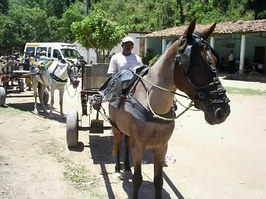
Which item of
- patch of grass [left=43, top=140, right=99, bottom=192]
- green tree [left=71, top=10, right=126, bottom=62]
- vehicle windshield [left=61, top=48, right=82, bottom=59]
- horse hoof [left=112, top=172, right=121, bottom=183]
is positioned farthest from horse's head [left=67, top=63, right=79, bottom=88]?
green tree [left=71, top=10, right=126, bottom=62]

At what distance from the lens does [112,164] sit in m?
6.21

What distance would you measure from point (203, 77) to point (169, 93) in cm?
60

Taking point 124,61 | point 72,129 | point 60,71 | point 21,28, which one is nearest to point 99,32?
point 60,71

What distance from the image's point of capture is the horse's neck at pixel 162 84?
3666 millimetres

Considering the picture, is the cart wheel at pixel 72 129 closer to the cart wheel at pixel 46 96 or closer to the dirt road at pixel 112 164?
the dirt road at pixel 112 164

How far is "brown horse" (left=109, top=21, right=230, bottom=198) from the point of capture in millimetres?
3207

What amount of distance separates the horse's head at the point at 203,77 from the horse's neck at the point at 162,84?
0.32 m

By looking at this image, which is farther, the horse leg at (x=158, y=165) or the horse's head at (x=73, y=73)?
the horse's head at (x=73, y=73)

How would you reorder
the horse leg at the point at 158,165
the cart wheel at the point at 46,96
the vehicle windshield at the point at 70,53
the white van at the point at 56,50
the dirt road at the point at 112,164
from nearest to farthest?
the horse leg at the point at 158,165 → the dirt road at the point at 112,164 → the cart wheel at the point at 46,96 → the white van at the point at 56,50 → the vehicle windshield at the point at 70,53

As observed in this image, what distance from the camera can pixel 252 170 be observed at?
596 cm

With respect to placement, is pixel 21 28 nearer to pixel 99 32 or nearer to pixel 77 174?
pixel 99 32

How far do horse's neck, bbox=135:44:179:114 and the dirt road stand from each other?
5.05 ft

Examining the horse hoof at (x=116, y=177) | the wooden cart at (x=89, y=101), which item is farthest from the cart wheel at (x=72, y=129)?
the horse hoof at (x=116, y=177)

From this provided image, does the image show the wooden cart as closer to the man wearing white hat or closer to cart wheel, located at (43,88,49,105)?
the man wearing white hat
